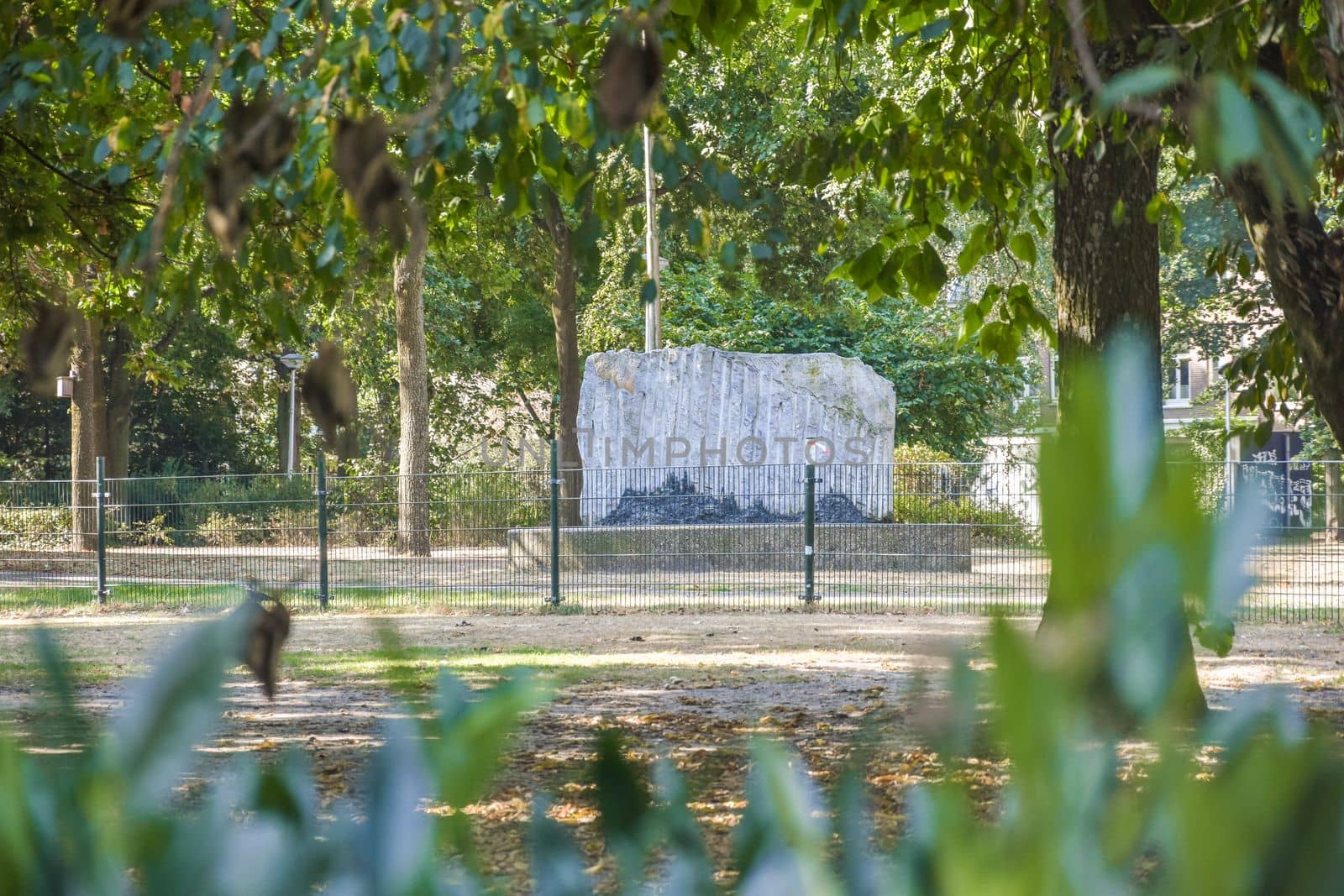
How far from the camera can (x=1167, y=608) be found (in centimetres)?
38

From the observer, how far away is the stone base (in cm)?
1550

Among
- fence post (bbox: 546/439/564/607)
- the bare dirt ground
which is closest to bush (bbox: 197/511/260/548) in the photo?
the bare dirt ground

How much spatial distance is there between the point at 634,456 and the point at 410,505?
16.5ft

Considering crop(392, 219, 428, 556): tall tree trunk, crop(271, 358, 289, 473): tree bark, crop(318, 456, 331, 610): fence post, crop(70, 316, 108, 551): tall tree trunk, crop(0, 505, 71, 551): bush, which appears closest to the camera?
crop(318, 456, 331, 610): fence post

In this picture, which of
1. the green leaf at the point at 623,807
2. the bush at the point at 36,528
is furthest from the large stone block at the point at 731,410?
the green leaf at the point at 623,807

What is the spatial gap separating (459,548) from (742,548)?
139 inches

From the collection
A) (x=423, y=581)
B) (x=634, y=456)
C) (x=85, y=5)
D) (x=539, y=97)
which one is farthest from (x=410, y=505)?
(x=539, y=97)

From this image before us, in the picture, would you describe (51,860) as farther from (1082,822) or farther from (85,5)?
(85,5)

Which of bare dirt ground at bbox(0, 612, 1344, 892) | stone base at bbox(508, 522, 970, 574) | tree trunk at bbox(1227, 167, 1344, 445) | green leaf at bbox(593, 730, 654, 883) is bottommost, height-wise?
bare dirt ground at bbox(0, 612, 1344, 892)

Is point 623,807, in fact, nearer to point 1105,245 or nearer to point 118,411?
point 1105,245

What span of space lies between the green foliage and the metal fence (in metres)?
13.4

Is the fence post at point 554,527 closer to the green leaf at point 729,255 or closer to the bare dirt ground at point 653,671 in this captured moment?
the bare dirt ground at point 653,671

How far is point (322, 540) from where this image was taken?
14828mm

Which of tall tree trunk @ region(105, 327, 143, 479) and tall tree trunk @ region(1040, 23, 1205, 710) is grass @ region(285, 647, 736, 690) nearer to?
tall tree trunk @ region(1040, 23, 1205, 710)
